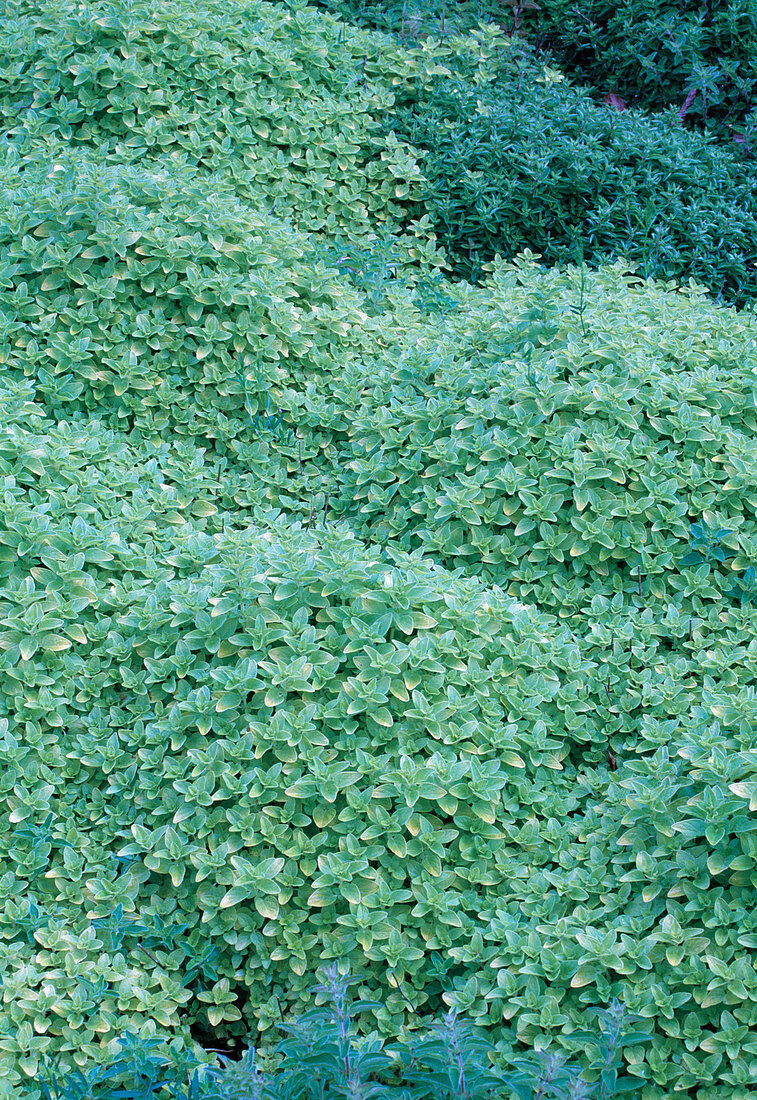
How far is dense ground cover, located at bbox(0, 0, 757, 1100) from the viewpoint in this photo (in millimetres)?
2562

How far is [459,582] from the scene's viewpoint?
3.21 metres

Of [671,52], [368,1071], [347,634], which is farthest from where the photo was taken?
[671,52]

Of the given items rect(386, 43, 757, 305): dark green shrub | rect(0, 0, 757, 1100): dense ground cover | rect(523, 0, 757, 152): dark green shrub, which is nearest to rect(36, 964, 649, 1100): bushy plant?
rect(0, 0, 757, 1100): dense ground cover

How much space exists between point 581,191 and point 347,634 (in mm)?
3702

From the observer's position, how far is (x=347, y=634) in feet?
9.91

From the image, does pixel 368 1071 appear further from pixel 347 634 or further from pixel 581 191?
pixel 581 191

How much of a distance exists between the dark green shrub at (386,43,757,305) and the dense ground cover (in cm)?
84

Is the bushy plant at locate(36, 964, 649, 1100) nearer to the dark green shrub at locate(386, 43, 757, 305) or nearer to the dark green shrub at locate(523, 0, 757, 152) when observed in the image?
the dark green shrub at locate(386, 43, 757, 305)

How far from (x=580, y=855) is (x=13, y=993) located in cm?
150

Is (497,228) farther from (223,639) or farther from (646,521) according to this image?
(223,639)

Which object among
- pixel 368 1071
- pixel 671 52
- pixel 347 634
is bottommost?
pixel 368 1071

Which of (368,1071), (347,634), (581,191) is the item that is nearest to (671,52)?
(581,191)

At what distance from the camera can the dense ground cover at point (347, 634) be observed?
2.56m

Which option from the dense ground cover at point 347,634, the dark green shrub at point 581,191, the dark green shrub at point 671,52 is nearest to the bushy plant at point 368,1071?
the dense ground cover at point 347,634
